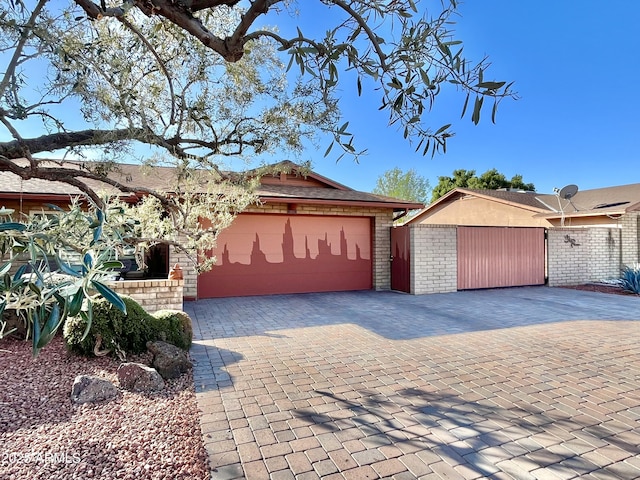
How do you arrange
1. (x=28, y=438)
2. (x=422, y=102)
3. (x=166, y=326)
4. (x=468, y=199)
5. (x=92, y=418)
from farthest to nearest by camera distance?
(x=468, y=199), (x=166, y=326), (x=422, y=102), (x=92, y=418), (x=28, y=438)

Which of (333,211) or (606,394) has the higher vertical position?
(333,211)

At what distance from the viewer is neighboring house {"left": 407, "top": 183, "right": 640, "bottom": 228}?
1405cm

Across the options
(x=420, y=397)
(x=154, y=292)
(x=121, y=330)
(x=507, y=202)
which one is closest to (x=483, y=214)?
(x=507, y=202)

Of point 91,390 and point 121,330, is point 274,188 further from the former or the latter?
point 91,390

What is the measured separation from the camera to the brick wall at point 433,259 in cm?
1070

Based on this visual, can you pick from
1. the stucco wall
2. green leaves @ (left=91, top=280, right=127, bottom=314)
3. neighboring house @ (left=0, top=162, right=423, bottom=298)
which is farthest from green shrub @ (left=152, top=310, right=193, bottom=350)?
the stucco wall

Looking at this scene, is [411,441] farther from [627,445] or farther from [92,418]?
[92,418]

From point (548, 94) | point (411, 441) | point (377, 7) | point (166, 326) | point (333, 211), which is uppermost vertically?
point (548, 94)

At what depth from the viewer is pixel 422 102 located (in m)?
3.36

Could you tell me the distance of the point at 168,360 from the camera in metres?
4.14

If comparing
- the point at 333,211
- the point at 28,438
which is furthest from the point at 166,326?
the point at 333,211

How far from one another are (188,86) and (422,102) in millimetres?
3445

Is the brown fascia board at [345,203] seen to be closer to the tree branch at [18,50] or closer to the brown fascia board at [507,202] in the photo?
the tree branch at [18,50]

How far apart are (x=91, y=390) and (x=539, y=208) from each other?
57.4ft
